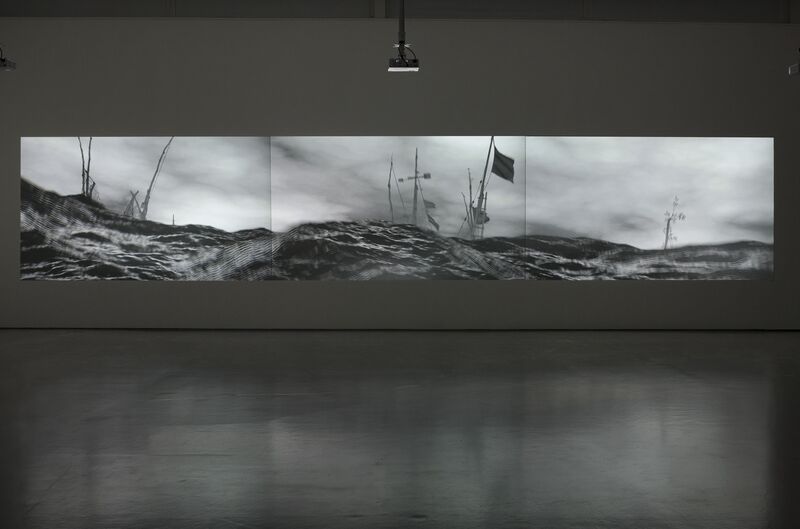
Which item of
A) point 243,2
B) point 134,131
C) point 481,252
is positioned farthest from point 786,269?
point 134,131

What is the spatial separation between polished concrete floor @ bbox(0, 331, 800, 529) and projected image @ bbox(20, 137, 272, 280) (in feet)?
9.10

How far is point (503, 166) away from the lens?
1217 centimetres

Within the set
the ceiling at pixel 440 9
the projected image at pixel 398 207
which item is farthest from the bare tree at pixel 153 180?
the ceiling at pixel 440 9

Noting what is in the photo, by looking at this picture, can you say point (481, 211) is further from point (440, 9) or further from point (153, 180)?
point (153, 180)

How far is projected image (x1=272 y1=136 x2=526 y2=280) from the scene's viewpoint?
1211cm

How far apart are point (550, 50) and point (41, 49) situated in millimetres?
7043

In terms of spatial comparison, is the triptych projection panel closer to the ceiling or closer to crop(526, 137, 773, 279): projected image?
crop(526, 137, 773, 279): projected image

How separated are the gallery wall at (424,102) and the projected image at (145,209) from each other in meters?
0.20

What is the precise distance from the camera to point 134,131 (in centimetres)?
1229

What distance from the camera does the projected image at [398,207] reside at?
12.1 m

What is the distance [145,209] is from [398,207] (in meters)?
3.50

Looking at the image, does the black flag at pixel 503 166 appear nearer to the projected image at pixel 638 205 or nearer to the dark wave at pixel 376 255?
the projected image at pixel 638 205

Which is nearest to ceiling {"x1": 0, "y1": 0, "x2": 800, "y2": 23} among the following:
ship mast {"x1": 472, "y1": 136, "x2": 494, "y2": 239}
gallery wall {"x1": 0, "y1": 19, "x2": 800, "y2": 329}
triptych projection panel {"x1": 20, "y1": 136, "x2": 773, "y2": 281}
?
gallery wall {"x1": 0, "y1": 19, "x2": 800, "y2": 329}

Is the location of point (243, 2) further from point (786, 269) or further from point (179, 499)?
point (179, 499)
